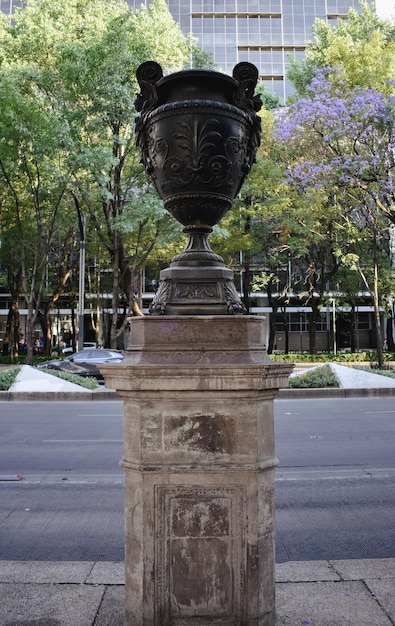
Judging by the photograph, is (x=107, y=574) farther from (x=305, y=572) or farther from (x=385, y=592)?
(x=385, y=592)

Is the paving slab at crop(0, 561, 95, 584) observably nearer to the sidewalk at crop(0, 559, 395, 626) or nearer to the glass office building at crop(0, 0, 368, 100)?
the sidewalk at crop(0, 559, 395, 626)

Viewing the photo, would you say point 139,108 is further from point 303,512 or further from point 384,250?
point 384,250

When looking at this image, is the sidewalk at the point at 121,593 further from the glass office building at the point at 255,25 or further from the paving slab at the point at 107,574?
the glass office building at the point at 255,25

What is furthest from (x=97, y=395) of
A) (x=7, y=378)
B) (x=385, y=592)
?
(x=385, y=592)

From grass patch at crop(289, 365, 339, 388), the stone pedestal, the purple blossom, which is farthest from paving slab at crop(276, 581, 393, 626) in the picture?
the purple blossom

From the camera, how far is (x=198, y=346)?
10.9 feet

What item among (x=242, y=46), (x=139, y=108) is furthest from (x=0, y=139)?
(x=242, y=46)

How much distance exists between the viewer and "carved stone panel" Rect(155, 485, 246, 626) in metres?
3.23

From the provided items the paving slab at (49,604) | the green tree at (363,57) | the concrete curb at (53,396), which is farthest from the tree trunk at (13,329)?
the paving slab at (49,604)

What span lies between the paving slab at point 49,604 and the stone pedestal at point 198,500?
15.1 inches

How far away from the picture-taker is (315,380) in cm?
1784

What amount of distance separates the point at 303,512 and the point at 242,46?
233ft

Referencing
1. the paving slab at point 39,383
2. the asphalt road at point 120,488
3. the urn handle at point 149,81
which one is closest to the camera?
the urn handle at point 149,81

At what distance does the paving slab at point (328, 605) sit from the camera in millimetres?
3324
